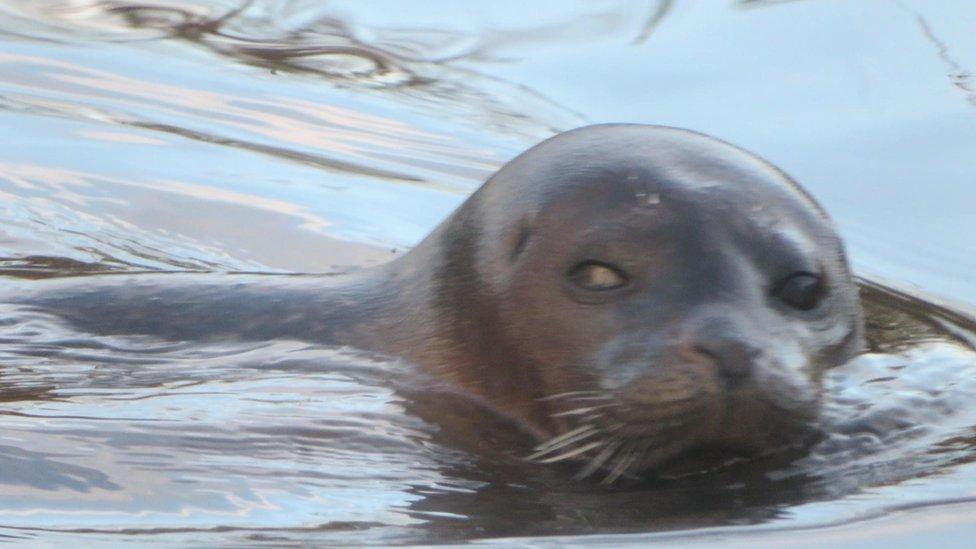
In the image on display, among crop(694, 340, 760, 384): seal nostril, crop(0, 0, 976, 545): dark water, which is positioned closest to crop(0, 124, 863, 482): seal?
crop(694, 340, 760, 384): seal nostril

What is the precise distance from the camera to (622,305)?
12.8 ft

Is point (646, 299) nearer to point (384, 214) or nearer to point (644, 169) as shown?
point (644, 169)

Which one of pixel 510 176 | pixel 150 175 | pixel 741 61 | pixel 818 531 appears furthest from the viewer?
pixel 741 61

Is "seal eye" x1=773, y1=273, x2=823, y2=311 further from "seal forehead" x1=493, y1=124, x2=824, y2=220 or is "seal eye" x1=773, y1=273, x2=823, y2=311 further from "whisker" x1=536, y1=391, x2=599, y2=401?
"whisker" x1=536, y1=391, x2=599, y2=401

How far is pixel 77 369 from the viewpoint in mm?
4602

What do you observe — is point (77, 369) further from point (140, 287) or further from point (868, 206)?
point (868, 206)

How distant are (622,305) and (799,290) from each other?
14.0 inches

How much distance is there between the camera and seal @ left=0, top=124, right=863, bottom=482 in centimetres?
367

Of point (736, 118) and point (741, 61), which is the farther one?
point (741, 61)

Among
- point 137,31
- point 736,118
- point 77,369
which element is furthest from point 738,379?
point 137,31

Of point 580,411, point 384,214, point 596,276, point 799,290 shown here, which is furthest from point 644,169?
point 384,214

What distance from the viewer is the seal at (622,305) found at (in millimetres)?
3672

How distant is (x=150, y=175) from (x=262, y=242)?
82cm

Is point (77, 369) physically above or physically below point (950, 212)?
below
